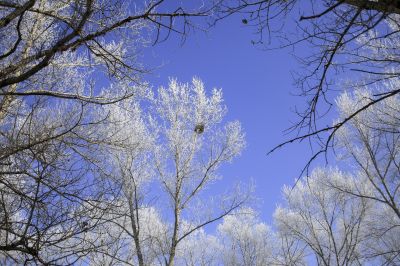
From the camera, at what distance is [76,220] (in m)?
2.77

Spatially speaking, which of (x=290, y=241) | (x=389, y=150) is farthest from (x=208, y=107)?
(x=290, y=241)

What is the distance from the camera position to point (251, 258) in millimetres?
20094

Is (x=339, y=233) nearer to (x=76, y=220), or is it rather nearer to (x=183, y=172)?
(x=183, y=172)

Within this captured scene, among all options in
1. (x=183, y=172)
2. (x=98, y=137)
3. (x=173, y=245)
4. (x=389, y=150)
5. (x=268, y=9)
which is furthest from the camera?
(x=389, y=150)

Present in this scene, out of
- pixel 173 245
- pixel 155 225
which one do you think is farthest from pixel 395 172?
pixel 155 225

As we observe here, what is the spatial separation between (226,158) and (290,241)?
28.9 ft

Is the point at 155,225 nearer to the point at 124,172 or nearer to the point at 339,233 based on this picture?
the point at 124,172

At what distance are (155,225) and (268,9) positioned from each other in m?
10.0

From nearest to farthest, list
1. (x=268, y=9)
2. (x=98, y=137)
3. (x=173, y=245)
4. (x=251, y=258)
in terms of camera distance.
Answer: (x=268, y=9), (x=98, y=137), (x=173, y=245), (x=251, y=258)

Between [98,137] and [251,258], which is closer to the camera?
Answer: [98,137]

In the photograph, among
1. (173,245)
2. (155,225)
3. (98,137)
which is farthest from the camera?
(155,225)

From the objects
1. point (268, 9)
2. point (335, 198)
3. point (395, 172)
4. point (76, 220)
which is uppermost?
point (335, 198)

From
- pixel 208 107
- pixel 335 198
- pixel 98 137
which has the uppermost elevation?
pixel 208 107

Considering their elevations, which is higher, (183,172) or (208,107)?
(208,107)
